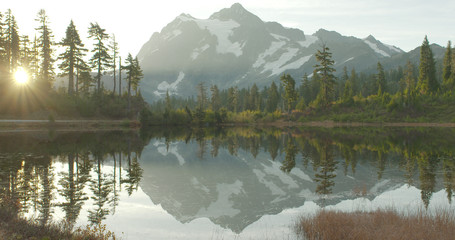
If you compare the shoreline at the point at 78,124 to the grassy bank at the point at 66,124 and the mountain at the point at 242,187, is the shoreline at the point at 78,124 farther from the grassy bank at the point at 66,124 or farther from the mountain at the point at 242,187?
the mountain at the point at 242,187

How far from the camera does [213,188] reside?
16.0m

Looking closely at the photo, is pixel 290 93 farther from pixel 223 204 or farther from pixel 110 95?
pixel 223 204

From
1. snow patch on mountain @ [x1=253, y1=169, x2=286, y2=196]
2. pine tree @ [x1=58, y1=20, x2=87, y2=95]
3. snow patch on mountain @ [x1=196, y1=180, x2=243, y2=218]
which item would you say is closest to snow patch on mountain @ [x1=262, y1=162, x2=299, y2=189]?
snow patch on mountain @ [x1=253, y1=169, x2=286, y2=196]

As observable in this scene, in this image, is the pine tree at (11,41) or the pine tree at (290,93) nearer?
the pine tree at (11,41)

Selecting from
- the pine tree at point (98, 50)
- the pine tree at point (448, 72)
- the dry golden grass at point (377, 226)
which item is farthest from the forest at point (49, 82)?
the pine tree at point (448, 72)

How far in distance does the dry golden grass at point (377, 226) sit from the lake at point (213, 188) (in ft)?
2.58

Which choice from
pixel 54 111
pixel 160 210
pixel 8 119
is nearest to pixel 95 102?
pixel 54 111

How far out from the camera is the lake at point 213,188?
10.9 meters

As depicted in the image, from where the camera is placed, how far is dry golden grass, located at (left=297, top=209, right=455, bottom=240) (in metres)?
8.28

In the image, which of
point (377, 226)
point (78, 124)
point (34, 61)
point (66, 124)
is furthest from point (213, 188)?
point (34, 61)

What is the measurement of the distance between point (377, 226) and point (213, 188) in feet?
27.8

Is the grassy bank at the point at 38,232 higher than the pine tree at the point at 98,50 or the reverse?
the reverse

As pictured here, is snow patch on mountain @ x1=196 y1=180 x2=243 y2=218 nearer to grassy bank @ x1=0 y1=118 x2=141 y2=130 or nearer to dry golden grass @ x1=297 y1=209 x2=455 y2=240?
dry golden grass @ x1=297 y1=209 x2=455 y2=240

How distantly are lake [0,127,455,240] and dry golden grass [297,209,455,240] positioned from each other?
788 millimetres
